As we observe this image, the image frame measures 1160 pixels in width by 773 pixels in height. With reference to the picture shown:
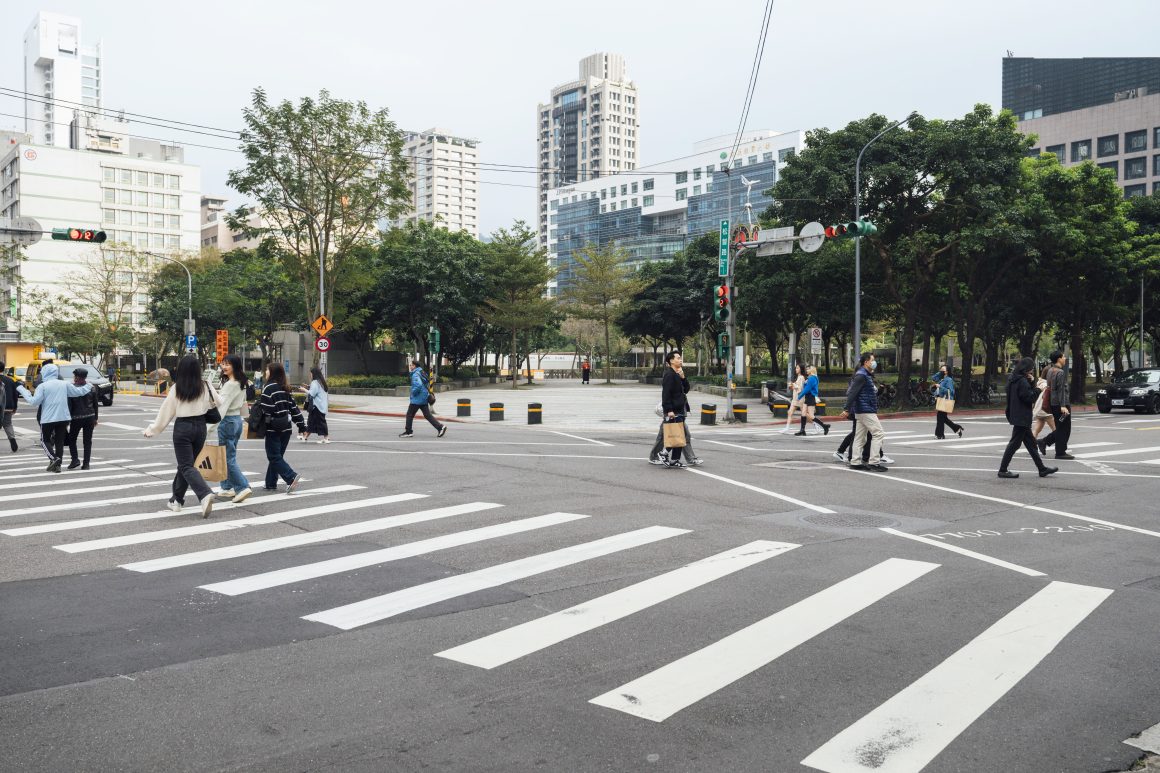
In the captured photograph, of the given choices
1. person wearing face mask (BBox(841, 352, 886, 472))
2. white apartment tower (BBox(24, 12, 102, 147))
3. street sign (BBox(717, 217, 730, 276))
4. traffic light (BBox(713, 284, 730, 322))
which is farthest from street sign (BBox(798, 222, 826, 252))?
white apartment tower (BBox(24, 12, 102, 147))

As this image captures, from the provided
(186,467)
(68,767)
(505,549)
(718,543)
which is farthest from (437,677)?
(186,467)

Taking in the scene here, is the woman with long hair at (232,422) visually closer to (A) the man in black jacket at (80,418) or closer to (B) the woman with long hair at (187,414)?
(B) the woman with long hair at (187,414)

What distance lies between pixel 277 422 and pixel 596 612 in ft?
22.2

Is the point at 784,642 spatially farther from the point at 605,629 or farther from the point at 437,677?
the point at 437,677

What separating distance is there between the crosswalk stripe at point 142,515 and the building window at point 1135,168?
3369 inches

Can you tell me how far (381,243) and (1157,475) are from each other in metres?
31.3

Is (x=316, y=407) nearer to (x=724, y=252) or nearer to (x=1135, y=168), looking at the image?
(x=724, y=252)

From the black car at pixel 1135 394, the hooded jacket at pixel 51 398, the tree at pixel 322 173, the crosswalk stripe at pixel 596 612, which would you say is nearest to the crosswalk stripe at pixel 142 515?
the hooded jacket at pixel 51 398

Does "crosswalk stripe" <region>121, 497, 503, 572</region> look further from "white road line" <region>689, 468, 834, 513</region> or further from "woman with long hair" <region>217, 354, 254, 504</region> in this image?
"white road line" <region>689, 468, 834, 513</region>

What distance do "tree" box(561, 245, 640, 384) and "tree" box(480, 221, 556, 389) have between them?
6.29 metres

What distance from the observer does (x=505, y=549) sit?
8031 mm

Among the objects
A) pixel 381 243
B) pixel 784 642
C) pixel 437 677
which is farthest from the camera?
pixel 381 243

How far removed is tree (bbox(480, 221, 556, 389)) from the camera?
52281 millimetres

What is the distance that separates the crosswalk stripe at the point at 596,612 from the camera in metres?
5.11
